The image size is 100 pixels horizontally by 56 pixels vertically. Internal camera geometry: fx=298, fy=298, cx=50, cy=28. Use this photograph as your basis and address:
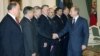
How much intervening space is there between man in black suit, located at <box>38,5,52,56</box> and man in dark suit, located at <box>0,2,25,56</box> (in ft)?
5.98

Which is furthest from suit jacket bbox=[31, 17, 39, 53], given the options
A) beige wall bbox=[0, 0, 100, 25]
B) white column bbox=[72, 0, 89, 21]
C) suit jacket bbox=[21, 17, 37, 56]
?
white column bbox=[72, 0, 89, 21]

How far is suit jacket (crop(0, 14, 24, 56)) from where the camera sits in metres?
5.39

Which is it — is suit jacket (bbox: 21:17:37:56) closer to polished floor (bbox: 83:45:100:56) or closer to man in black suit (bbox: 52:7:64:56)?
man in black suit (bbox: 52:7:64:56)

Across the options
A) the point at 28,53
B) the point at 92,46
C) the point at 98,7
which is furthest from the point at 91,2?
the point at 28,53

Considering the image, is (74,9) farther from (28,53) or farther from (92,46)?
(92,46)

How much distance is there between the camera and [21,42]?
221 inches

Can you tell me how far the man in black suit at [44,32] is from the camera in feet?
24.5

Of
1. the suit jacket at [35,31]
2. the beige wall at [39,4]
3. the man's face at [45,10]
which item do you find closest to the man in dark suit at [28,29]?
the suit jacket at [35,31]

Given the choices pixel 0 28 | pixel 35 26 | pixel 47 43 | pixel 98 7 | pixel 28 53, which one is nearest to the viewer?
pixel 0 28

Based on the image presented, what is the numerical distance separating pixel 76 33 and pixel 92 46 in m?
4.45

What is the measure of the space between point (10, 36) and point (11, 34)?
0.13ft

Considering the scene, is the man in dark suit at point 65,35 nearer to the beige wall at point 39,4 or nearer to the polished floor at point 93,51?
the polished floor at point 93,51

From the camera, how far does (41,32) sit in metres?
7.32

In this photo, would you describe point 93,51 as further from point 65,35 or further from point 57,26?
point 57,26
